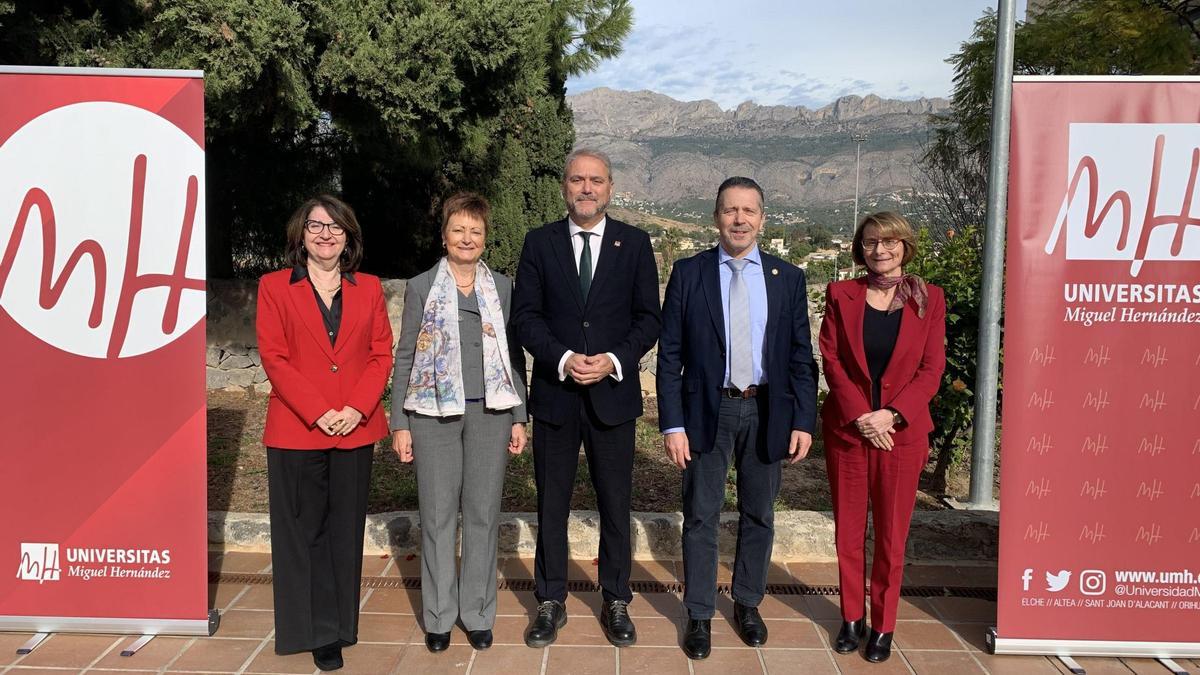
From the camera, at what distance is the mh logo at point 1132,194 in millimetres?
3143

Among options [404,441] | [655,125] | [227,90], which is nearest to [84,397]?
[404,441]

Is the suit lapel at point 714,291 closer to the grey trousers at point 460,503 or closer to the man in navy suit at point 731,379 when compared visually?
the man in navy suit at point 731,379

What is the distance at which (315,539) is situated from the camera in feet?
10.7

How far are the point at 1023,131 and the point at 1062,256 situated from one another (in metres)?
0.51

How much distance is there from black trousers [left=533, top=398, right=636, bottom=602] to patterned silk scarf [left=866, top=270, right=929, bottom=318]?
3.72 feet

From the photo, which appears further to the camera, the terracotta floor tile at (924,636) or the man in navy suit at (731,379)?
the terracotta floor tile at (924,636)

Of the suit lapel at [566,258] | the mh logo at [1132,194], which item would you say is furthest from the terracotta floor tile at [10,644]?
the mh logo at [1132,194]

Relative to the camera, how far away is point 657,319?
3.41m

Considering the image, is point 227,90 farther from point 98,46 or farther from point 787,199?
point 787,199

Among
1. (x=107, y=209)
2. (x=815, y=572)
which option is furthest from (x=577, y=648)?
(x=107, y=209)

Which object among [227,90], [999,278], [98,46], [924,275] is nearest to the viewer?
[999,278]

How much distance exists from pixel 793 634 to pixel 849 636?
24 cm

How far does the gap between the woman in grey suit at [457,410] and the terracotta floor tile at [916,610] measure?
1848 mm

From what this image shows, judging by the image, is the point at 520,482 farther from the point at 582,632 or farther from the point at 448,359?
the point at 448,359
